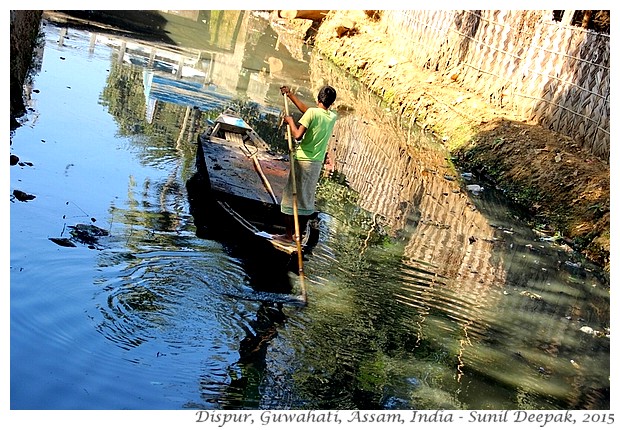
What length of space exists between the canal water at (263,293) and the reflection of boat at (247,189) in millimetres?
207

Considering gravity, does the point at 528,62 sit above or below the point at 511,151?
above

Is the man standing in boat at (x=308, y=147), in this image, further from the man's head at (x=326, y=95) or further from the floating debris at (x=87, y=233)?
the floating debris at (x=87, y=233)

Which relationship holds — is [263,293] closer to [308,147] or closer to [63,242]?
[308,147]

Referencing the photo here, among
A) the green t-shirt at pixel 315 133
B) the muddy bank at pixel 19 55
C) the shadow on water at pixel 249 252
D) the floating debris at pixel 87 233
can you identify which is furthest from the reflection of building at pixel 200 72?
the green t-shirt at pixel 315 133

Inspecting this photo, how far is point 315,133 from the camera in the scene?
7059mm

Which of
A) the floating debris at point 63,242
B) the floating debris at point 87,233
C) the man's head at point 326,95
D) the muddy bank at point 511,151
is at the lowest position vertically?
the floating debris at point 63,242

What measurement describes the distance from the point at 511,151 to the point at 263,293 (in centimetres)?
802

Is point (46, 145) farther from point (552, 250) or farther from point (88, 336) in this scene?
point (552, 250)

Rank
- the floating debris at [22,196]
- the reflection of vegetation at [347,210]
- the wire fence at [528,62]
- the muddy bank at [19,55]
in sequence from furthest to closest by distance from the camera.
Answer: the wire fence at [528,62] < the muddy bank at [19,55] < the reflection of vegetation at [347,210] < the floating debris at [22,196]

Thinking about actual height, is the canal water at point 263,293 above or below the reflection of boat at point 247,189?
below

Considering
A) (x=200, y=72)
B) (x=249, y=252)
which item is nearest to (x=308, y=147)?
(x=249, y=252)

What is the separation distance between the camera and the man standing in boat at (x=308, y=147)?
6.96 m

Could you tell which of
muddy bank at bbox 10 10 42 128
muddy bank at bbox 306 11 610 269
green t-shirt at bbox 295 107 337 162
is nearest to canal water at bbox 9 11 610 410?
muddy bank at bbox 10 10 42 128
